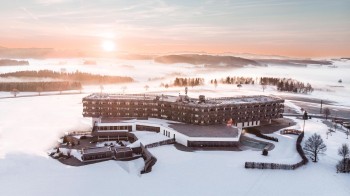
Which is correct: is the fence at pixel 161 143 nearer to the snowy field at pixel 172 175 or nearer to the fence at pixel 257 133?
the snowy field at pixel 172 175

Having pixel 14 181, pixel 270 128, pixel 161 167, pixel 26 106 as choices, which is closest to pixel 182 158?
pixel 161 167

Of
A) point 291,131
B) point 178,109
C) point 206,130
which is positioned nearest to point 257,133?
→ point 291,131

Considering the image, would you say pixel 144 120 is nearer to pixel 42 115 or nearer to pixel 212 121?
pixel 212 121

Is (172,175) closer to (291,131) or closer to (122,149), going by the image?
(122,149)

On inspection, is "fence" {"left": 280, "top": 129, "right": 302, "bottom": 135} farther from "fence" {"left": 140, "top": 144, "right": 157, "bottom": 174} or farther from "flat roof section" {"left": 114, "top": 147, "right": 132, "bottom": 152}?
"flat roof section" {"left": 114, "top": 147, "right": 132, "bottom": 152}

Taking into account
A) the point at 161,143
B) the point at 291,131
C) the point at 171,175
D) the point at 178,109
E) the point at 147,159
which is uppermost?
the point at 178,109

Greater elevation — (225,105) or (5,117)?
(225,105)

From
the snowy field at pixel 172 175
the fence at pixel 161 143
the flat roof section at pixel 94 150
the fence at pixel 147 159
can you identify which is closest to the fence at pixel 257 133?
the snowy field at pixel 172 175
